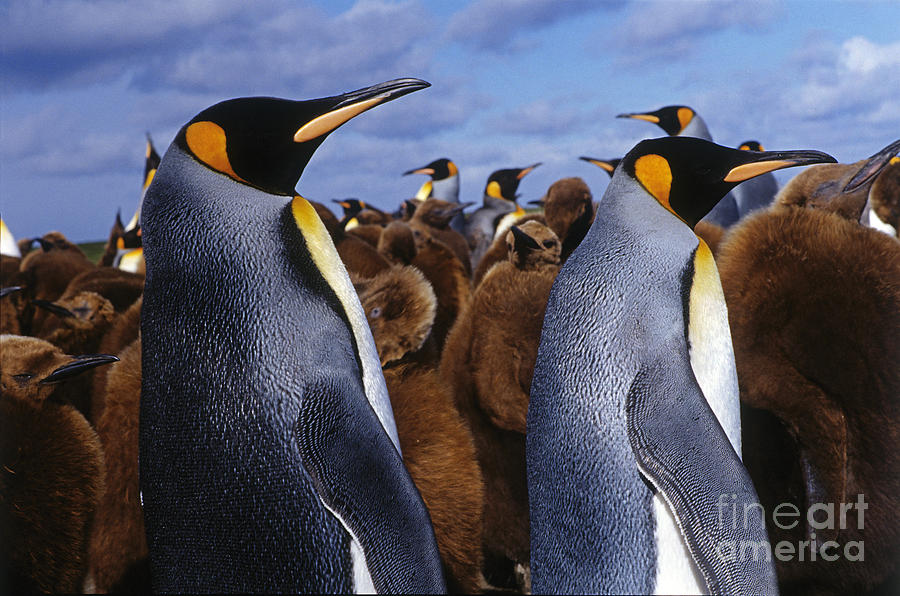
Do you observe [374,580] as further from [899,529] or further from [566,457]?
[899,529]

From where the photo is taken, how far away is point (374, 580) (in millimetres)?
1348

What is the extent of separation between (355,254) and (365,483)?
6.68ft

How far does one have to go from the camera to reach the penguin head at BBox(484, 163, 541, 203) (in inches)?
432

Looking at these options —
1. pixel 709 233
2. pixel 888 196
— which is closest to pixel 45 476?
pixel 709 233

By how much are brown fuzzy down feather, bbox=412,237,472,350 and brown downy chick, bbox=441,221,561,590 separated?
77 cm

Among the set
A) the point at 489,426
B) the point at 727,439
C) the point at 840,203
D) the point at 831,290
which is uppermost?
the point at 840,203

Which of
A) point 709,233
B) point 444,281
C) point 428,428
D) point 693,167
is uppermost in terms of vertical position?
point 693,167

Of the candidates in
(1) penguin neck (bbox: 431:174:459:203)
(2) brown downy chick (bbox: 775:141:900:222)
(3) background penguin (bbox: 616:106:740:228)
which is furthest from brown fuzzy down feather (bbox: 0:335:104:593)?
(1) penguin neck (bbox: 431:174:459:203)

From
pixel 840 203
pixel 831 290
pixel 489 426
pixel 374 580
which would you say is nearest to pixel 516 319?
pixel 489 426

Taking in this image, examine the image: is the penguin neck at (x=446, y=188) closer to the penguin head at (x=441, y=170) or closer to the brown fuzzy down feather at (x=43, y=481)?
the penguin head at (x=441, y=170)

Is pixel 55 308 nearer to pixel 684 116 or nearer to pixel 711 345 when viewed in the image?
pixel 711 345

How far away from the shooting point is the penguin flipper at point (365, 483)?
1.35m

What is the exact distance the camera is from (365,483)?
4.49 ft

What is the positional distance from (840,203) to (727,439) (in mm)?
1187
